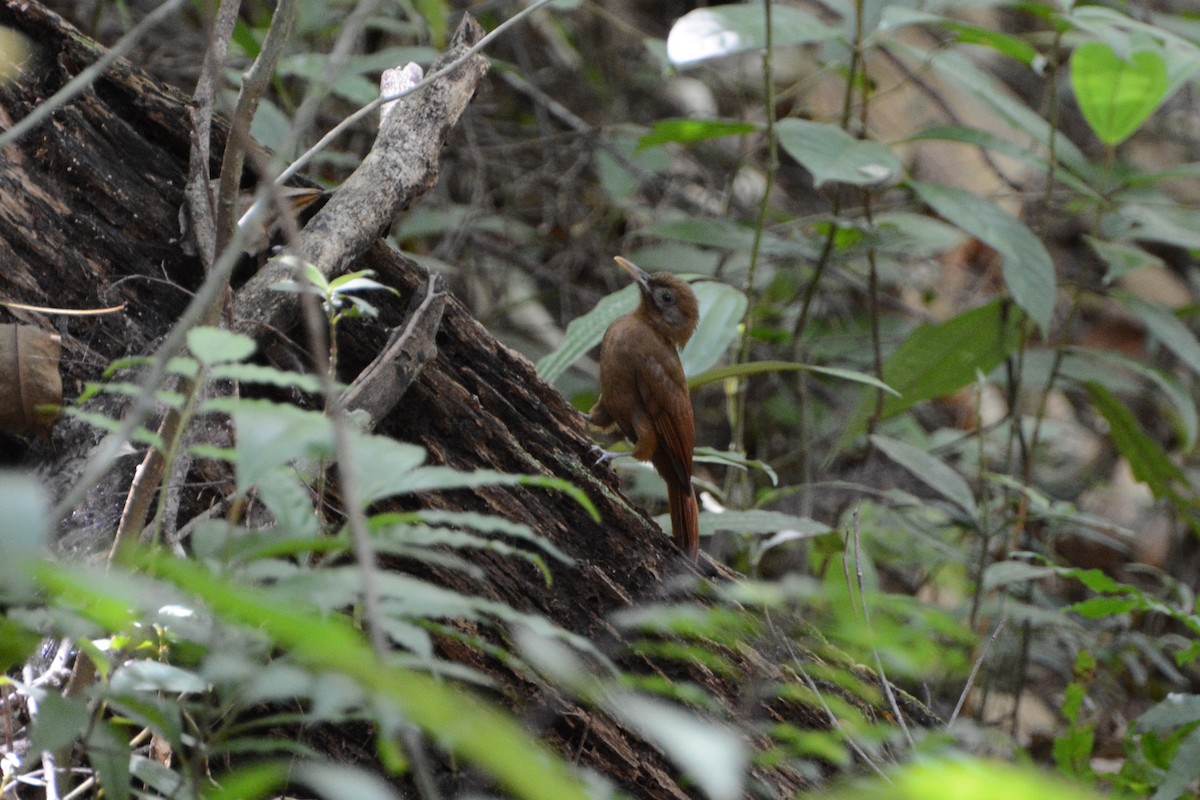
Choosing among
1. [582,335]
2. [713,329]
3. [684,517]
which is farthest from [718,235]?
[684,517]

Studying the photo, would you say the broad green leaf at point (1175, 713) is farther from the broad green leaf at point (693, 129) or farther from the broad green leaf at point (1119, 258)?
the broad green leaf at point (693, 129)

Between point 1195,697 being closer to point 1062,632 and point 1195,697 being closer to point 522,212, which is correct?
point 1062,632

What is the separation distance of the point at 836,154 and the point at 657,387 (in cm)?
96

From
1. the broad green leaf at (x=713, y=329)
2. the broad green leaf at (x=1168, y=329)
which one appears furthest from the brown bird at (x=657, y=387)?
the broad green leaf at (x=1168, y=329)

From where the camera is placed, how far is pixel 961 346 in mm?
4270

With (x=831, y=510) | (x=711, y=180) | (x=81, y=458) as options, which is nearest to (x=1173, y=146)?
(x=711, y=180)

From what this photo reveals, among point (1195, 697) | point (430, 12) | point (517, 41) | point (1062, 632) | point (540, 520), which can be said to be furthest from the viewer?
point (517, 41)

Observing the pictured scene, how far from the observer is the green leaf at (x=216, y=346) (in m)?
1.13

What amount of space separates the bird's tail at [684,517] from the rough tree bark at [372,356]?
64 cm

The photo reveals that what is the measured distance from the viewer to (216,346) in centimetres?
115

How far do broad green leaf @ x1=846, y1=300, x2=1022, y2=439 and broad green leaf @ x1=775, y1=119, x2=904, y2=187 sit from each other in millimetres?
904

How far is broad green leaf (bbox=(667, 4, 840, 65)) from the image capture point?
3.53 m

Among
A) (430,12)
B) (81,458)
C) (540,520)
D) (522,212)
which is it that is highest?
(430,12)

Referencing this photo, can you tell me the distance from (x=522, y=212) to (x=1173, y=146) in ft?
18.8
